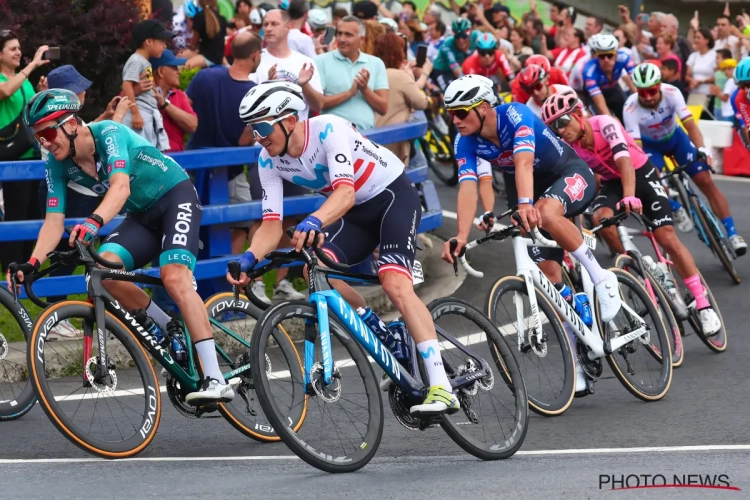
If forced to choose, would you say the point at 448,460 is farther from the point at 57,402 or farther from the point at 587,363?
the point at 57,402

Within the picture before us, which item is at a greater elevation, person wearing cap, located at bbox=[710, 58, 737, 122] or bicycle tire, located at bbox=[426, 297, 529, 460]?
bicycle tire, located at bbox=[426, 297, 529, 460]

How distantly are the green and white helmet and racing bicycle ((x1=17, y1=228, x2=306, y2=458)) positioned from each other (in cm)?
575

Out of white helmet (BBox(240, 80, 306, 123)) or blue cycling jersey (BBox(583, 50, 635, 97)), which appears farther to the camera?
blue cycling jersey (BBox(583, 50, 635, 97))

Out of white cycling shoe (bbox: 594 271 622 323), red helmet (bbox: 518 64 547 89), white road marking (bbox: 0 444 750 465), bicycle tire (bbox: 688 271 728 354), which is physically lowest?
bicycle tire (bbox: 688 271 728 354)

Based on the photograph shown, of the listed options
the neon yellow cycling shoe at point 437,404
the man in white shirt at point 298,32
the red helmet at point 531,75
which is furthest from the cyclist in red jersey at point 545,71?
the neon yellow cycling shoe at point 437,404

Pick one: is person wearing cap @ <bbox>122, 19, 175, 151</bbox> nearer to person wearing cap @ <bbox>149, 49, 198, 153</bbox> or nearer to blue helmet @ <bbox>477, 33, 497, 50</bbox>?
person wearing cap @ <bbox>149, 49, 198, 153</bbox>

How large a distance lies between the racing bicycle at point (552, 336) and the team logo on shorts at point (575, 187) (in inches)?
11.6

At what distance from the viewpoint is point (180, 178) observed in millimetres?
7383

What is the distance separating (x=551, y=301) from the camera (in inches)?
308

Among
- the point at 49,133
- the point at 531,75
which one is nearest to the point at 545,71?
the point at 531,75

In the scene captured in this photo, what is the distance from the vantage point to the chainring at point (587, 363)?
8.20 m

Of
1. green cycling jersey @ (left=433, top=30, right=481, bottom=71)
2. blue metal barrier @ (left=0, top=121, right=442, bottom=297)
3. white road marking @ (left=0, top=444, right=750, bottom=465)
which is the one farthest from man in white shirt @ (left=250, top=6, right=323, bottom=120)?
green cycling jersey @ (left=433, top=30, right=481, bottom=71)

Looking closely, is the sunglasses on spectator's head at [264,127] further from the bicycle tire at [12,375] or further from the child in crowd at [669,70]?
the child in crowd at [669,70]

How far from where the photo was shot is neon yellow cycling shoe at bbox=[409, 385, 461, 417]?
635cm
